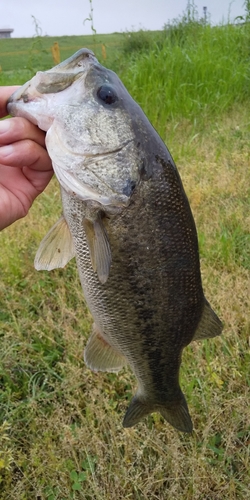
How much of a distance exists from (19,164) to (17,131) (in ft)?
0.48

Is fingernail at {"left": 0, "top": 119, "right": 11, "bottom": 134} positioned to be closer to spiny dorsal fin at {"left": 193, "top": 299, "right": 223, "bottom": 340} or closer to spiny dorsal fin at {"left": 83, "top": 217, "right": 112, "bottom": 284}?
spiny dorsal fin at {"left": 83, "top": 217, "right": 112, "bottom": 284}

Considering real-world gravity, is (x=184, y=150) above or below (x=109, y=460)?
above

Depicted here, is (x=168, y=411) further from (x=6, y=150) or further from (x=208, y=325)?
(x=6, y=150)

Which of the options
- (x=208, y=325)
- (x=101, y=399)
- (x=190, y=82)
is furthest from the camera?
(x=190, y=82)

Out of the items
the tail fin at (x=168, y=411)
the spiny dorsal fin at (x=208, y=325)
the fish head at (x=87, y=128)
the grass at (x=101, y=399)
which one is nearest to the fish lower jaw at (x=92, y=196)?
the fish head at (x=87, y=128)

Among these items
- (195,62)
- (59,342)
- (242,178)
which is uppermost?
(195,62)

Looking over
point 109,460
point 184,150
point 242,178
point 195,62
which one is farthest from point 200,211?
point 195,62

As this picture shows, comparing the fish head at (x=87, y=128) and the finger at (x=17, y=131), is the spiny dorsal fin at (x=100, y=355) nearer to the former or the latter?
the fish head at (x=87, y=128)

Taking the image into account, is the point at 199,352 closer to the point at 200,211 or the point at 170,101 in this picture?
the point at 200,211

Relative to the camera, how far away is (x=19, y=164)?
4.83 ft

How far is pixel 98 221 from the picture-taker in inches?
50.6

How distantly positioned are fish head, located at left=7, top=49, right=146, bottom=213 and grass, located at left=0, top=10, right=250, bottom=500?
1.21 metres

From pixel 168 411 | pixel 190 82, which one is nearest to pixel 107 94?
pixel 168 411

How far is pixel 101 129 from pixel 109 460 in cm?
145
